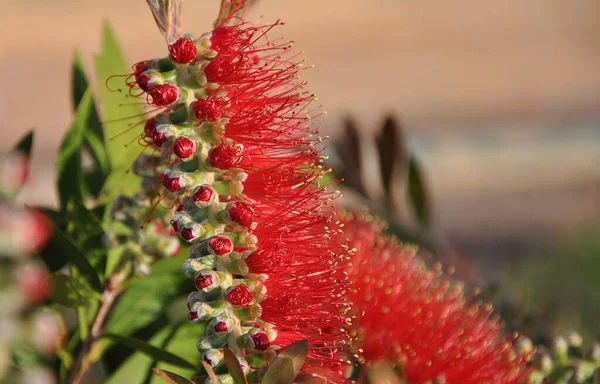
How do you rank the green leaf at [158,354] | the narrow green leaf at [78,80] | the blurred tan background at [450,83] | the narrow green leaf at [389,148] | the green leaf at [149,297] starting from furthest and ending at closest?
the blurred tan background at [450,83], the narrow green leaf at [389,148], the narrow green leaf at [78,80], the green leaf at [149,297], the green leaf at [158,354]

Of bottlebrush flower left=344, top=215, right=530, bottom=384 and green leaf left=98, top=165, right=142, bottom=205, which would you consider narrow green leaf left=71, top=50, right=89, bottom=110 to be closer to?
green leaf left=98, top=165, right=142, bottom=205

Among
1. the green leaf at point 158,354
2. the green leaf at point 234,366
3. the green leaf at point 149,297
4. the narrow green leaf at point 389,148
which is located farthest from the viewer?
the narrow green leaf at point 389,148

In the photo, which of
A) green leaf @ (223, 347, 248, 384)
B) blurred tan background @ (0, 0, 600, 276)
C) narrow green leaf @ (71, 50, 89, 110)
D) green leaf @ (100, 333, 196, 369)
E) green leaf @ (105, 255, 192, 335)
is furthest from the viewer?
blurred tan background @ (0, 0, 600, 276)

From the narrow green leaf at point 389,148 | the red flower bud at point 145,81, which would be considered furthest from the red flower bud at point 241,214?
the narrow green leaf at point 389,148

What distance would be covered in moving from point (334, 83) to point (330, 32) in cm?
70

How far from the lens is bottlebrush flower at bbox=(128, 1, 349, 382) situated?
631 millimetres

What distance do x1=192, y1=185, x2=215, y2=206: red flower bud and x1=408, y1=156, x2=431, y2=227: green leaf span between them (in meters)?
0.68

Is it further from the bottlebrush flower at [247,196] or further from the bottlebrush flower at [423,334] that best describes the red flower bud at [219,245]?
the bottlebrush flower at [423,334]

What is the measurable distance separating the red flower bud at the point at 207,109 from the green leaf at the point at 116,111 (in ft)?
0.82

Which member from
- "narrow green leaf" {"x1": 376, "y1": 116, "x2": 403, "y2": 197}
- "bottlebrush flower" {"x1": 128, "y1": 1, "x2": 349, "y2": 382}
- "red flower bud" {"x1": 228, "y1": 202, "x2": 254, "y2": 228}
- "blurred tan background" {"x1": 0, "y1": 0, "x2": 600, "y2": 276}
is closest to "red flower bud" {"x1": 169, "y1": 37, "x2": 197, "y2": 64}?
"bottlebrush flower" {"x1": 128, "y1": 1, "x2": 349, "y2": 382}

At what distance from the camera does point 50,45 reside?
629cm

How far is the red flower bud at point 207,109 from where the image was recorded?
0.63m

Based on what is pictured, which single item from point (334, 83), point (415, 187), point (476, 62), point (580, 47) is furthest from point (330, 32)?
point (415, 187)

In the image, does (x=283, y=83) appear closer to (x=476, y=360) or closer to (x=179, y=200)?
(x=179, y=200)
